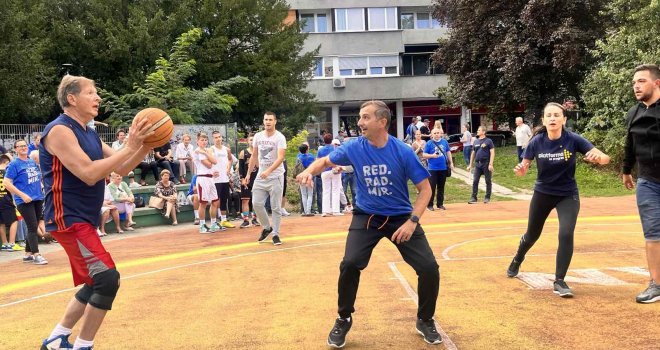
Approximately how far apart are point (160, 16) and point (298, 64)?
31.3ft

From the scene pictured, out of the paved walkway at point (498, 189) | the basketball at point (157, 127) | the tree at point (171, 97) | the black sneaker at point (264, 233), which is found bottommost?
the paved walkway at point (498, 189)

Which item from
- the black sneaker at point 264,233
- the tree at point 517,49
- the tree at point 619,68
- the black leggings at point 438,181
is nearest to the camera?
the black sneaker at point 264,233

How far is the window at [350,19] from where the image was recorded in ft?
138

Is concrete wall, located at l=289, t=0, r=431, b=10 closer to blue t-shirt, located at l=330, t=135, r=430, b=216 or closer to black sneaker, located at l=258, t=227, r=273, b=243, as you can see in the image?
black sneaker, located at l=258, t=227, r=273, b=243

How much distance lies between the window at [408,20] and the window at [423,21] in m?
0.38

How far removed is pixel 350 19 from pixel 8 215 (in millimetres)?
33589

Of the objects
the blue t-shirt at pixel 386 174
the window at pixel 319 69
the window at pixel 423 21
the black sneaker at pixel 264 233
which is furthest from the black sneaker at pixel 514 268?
the window at pixel 423 21

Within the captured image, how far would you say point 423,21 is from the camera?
4469 cm

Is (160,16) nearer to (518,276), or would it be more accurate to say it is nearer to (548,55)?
(548,55)

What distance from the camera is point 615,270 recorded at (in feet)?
24.8

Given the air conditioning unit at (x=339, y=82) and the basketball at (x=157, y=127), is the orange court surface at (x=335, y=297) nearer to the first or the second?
the basketball at (x=157, y=127)

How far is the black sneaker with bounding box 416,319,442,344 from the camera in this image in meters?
4.98

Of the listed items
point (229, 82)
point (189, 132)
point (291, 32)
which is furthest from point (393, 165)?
point (291, 32)

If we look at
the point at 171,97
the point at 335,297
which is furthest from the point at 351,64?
the point at 335,297
